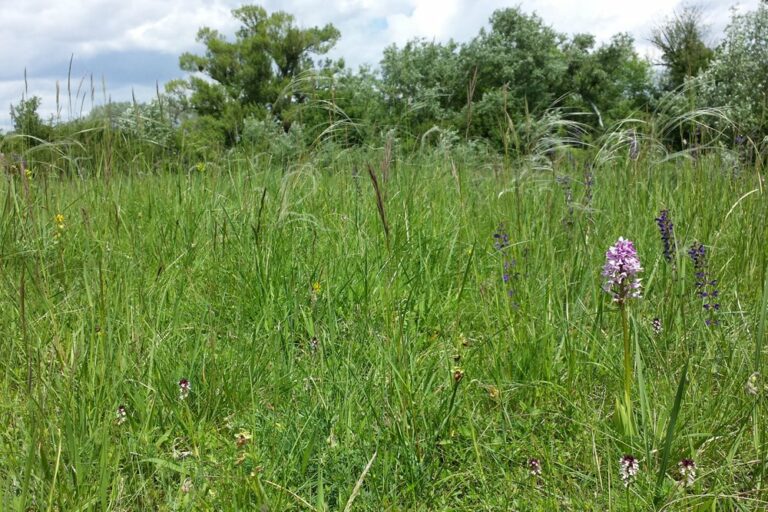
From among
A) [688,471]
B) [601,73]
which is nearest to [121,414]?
[688,471]

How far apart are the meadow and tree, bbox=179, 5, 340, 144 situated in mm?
30950

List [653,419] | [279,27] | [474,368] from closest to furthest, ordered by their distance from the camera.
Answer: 1. [653,419]
2. [474,368]
3. [279,27]

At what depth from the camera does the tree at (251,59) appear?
3247 centimetres

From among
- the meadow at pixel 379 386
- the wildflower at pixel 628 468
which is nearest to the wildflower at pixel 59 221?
the meadow at pixel 379 386

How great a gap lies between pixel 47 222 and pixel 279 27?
1369 inches

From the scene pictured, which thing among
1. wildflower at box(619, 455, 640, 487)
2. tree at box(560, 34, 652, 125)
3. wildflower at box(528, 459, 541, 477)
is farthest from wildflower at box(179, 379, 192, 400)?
tree at box(560, 34, 652, 125)

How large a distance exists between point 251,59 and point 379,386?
33796 millimetres

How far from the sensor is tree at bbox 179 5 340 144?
1278 inches

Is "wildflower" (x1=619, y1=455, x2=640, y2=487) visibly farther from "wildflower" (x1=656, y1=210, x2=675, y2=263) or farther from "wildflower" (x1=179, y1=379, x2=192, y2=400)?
"wildflower" (x1=179, y1=379, x2=192, y2=400)

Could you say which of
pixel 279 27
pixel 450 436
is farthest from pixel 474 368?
pixel 279 27

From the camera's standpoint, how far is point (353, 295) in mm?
2227

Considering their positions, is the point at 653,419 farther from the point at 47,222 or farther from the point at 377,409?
the point at 47,222

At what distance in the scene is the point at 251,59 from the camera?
107ft

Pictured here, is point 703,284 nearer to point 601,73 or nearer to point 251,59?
point 601,73
